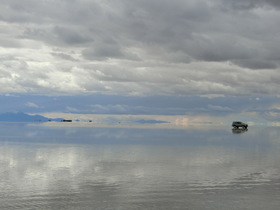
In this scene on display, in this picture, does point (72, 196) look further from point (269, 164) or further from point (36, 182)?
point (269, 164)

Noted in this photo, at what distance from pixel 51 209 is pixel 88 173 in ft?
53.3

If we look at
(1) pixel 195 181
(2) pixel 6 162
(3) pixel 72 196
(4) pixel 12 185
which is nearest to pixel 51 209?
(3) pixel 72 196

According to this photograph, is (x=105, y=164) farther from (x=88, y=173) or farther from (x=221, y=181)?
(x=221, y=181)

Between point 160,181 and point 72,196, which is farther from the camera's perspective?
point 160,181

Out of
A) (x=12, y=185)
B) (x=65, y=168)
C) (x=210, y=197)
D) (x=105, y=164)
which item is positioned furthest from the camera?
(x=105, y=164)

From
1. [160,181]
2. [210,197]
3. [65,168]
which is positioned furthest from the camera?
[65,168]

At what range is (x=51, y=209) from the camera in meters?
26.3

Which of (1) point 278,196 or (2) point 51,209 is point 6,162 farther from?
(1) point 278,196

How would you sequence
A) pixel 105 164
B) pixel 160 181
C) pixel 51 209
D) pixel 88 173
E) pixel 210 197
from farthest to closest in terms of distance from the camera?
1. pixel 105 164
2. pixel 88 173
3. pixel 160 181
4. pixel 210 197
5. pixel 51 209

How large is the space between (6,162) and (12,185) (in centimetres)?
1840

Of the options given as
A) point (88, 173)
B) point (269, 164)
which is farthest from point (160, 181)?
point (269, 164)

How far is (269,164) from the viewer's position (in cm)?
5209

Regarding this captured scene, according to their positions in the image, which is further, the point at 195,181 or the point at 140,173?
the point at 140,173

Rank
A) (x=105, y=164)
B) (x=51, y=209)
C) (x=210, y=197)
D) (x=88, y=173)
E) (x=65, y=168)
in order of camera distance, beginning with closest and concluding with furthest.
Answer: (x=51, y=209), (x=210, y=197), (x=88, y=173), (x=65, y=168), (x=105, y=164)
